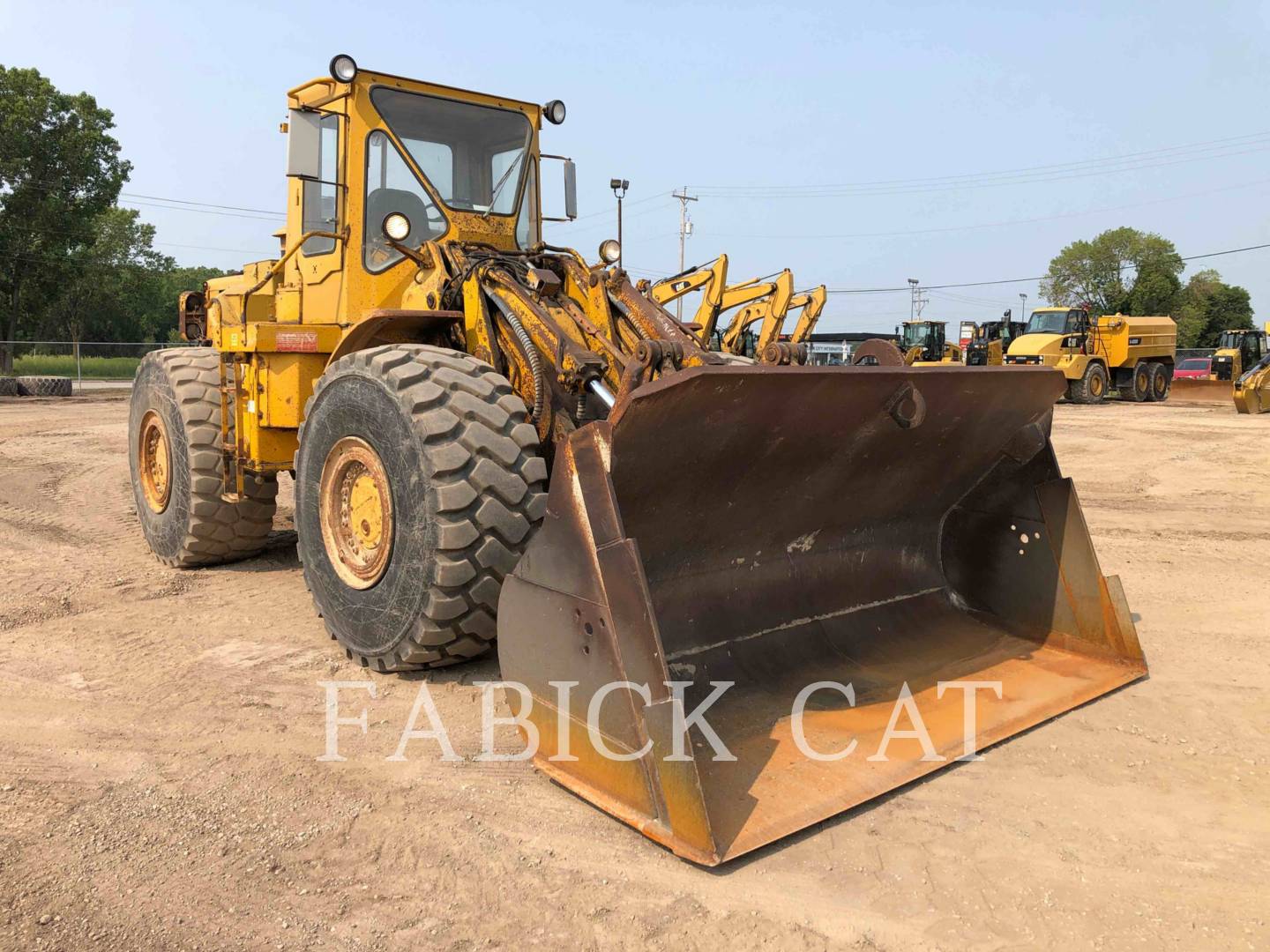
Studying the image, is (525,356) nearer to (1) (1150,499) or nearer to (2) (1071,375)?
(1) (1150,499)

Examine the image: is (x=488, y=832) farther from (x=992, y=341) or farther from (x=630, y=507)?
(x=992, y=341)

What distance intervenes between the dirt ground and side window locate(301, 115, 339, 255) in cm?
226

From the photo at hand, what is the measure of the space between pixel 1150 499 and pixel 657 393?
8846 mm

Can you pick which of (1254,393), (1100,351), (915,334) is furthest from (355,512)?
(915,334)

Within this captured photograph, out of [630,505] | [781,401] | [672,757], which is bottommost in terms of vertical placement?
[672,757]

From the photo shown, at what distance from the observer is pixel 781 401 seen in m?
3.56

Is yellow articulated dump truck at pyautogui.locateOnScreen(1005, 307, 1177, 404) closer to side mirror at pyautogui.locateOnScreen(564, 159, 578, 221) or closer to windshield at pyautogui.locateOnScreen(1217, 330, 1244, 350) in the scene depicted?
windshield at pyautogui.locateOnScreen(1217, 330, 1244, 350)

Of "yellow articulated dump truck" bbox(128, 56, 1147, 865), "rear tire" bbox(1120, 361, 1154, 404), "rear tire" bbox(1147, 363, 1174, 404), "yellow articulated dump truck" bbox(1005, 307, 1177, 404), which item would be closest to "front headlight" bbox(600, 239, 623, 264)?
"yellow articulated dump truck" bbox(128, 56, 1147, 865)

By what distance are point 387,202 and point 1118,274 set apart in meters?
71.4

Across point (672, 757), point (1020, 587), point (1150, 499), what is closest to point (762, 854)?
point (672, 757)

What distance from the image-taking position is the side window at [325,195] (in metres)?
5.36

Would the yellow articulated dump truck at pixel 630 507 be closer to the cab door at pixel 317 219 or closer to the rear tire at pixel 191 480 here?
the cab door at pixel 317 219

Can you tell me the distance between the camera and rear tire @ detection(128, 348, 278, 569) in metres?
6.20

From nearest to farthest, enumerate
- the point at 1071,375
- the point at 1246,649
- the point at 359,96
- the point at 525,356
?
the point at 525,356, the point at 1246,649, the point at 359,96, the point at 1071,375
